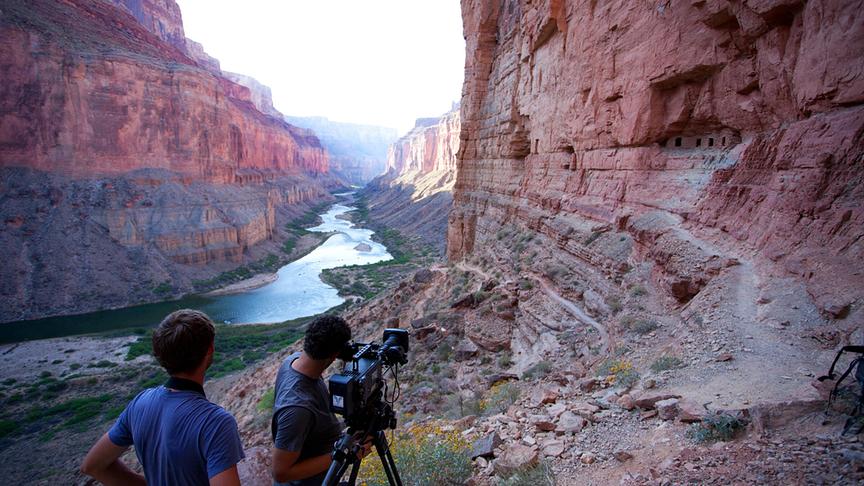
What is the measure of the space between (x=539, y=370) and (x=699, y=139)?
19.2 ft

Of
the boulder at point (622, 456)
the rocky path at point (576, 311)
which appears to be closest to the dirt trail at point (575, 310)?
the rocky path at point (576, 311)

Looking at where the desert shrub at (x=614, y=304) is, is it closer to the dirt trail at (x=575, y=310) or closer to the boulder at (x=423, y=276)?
the dirt trail at (x=575, y=310)

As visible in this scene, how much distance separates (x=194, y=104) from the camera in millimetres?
41031

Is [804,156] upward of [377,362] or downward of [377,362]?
upward

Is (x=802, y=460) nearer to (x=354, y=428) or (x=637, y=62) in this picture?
(x=354, y=428)

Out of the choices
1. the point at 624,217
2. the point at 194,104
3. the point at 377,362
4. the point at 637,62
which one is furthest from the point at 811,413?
the point at 194,104

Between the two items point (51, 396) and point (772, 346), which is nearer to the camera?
point (772, 346)

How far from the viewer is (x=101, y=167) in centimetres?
3478

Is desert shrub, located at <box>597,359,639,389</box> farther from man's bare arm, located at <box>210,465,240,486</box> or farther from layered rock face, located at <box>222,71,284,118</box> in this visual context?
layered rock face, located at <box>222,71,284,118</box>

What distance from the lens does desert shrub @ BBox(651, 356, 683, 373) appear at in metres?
4.65

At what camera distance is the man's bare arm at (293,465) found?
225 centimetres

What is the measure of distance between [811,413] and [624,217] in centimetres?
651

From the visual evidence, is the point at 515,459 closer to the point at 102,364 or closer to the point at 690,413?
the point at 690,413

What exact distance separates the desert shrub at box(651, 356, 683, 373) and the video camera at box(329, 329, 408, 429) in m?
3.41
